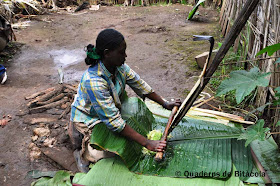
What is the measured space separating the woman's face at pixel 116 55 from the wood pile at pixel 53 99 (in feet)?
5.51

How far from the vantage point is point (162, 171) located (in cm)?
216

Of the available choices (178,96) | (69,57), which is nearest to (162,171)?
(178,96)

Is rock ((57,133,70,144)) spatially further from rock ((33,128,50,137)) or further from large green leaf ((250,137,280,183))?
large green leaf ((250,137,280,183))

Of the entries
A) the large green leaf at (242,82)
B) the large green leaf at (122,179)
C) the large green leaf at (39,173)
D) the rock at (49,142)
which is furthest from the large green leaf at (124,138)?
the rock at (49,142)

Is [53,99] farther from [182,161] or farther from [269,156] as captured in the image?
[269,156]

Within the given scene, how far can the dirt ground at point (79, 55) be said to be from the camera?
3026 mm

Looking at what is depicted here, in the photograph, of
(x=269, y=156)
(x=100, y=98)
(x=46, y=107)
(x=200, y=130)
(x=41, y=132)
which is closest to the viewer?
(x=100, y=98)

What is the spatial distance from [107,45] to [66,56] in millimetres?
4117

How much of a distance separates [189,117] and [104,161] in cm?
108

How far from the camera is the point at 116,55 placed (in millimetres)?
2043

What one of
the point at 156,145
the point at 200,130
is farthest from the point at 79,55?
the point at 156,145

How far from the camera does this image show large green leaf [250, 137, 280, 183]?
205 cm

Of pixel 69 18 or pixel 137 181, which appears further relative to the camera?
pixel 69 18

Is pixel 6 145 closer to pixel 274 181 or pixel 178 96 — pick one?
pixel 178 96
